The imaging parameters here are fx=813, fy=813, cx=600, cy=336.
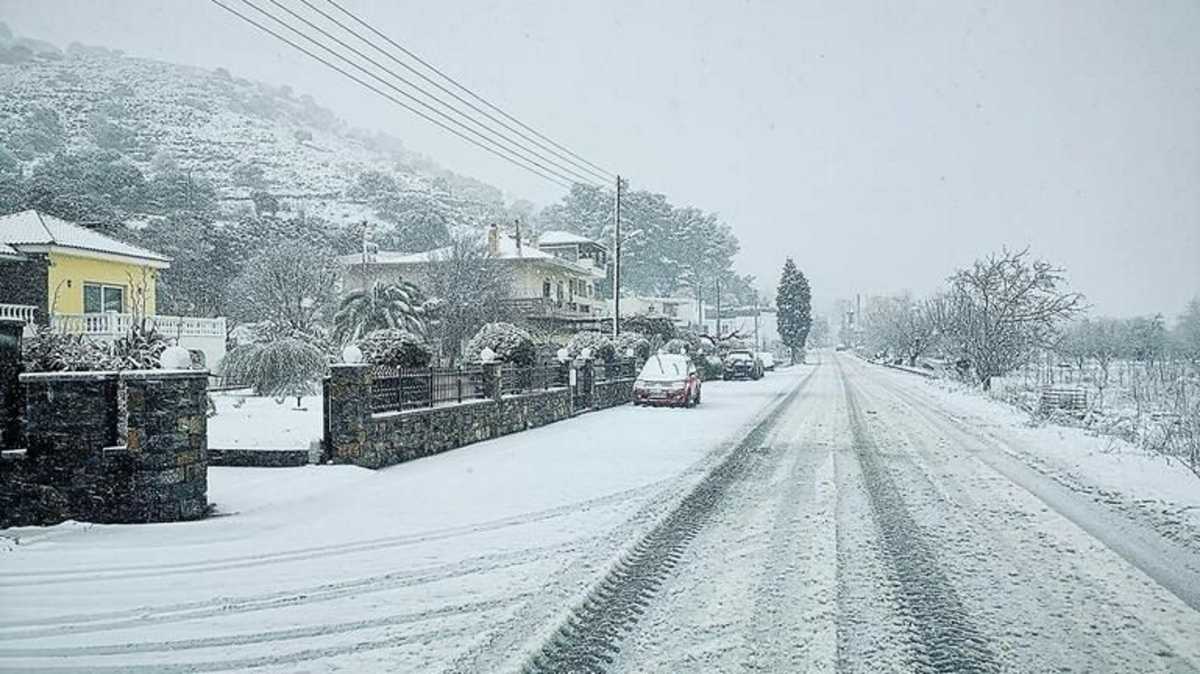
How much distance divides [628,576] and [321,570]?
229 centimetres

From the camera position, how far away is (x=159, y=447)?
24.6 feet

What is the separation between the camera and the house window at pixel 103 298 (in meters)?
25.3

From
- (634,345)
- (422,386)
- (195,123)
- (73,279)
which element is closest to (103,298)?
(73,279)

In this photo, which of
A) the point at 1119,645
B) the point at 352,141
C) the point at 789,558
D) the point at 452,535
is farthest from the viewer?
the point at 352,141

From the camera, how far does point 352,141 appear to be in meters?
55.5

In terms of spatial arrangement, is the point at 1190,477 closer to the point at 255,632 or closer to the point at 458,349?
the point at 255,632

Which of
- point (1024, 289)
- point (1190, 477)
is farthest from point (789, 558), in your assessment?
point (1024, 289)

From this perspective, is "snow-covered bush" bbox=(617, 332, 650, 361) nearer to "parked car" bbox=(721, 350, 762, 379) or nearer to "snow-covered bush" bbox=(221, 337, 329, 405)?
"snow-covered bush" bbox=(221, 337, 329, 405)

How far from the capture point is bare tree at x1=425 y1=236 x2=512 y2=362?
108 ft

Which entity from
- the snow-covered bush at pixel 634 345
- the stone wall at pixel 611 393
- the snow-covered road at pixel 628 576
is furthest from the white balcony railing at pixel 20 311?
the snow-covered bush at pixel 634 345

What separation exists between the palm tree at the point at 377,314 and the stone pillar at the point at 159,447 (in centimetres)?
2121

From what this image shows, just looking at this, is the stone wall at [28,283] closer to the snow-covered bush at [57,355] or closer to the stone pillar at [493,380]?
the snow-covered bush at [57,355]

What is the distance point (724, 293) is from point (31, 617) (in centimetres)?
8972

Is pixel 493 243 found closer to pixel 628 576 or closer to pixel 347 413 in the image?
pixel 347 413
